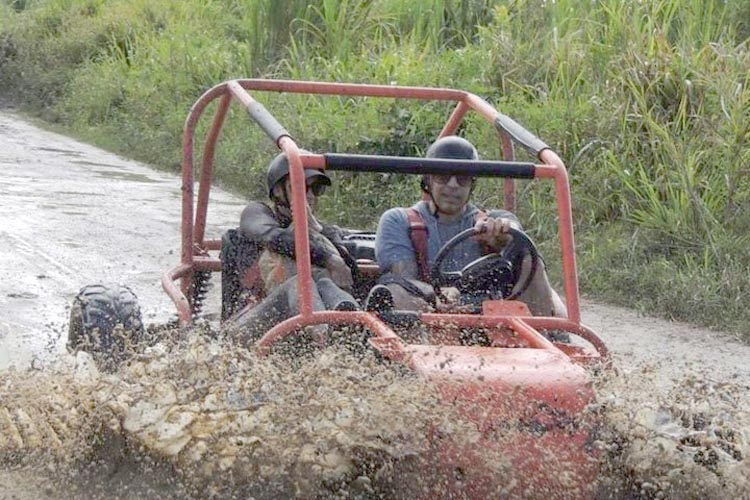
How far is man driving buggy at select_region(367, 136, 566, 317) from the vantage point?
14.9ft

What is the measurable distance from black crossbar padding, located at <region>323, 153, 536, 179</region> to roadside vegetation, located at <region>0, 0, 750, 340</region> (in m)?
2.80

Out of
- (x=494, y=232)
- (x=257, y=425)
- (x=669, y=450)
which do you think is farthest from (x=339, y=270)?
(x=669, y=450)

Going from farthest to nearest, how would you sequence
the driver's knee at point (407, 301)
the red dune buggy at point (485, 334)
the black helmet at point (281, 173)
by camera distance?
the black helmet at point (281, 173) → the driver's knee at point (407, 301) → the red dune buggy at point (485, 334)

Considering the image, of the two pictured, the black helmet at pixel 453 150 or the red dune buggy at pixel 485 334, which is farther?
the black helmet at pixel 453 150

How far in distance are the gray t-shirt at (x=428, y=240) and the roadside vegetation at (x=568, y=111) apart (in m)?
2.29

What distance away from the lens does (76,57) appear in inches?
706

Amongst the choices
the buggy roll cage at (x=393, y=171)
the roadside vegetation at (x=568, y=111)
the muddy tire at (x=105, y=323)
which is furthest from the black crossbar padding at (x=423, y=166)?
the roadside vegetation at (x=568, y=111)

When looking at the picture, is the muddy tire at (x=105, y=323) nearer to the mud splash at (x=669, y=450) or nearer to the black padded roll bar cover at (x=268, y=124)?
the black padded roll bar cover at (x=268, y=124)

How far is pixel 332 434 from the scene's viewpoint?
3.59m

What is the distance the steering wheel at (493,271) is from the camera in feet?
15.2

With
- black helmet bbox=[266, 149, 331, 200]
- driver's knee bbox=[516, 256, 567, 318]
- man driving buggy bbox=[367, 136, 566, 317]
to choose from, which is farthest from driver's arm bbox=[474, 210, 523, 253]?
black helmet bbox=[266, 149, 331, 200]

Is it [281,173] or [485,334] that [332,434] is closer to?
[485,334]

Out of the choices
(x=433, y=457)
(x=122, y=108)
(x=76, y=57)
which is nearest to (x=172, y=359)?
(x=433, y=457)

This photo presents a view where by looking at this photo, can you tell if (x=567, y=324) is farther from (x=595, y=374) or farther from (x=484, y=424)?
(x=484, y=424)
